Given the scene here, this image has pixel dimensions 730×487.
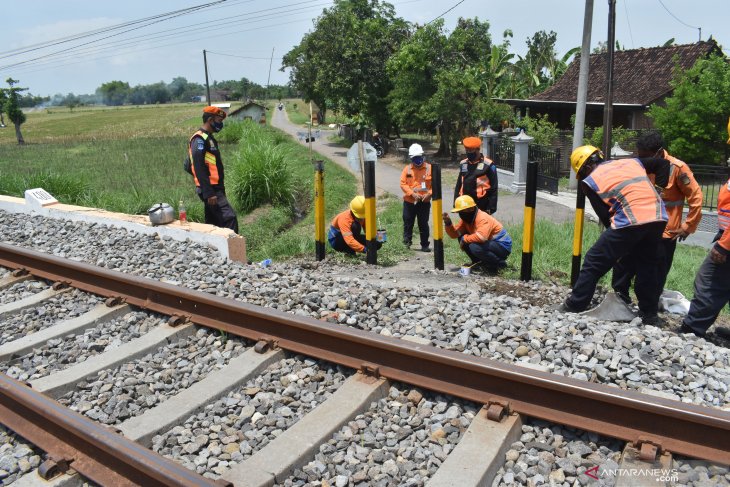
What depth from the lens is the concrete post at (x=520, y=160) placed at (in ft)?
55.9

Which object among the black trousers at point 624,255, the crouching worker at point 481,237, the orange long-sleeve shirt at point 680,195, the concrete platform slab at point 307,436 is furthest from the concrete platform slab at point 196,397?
the orange long-sleeve shirt at point 680,195

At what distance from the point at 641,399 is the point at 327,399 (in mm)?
1769

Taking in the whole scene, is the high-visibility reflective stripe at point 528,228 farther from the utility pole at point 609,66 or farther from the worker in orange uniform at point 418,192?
the utility pole at point 609,66

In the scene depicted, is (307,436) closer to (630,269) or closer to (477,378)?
(477,378)

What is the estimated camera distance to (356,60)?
94.0ft

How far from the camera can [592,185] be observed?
5238 millimetres

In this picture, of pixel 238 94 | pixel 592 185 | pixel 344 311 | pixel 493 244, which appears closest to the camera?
pixel 344 311

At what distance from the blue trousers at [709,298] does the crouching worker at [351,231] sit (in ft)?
12.5

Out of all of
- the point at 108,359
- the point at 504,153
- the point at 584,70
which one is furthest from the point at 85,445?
the point at 504,153

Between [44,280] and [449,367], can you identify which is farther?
[44,280]

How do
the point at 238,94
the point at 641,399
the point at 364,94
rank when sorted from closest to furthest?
the point at 641,399
the point at 364,94
the point at 238,94

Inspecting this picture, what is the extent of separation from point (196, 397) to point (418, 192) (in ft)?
19.9

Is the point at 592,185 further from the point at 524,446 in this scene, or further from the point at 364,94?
the point at 364,94

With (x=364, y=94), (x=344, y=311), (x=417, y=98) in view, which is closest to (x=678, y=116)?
(x=417, y=98)
